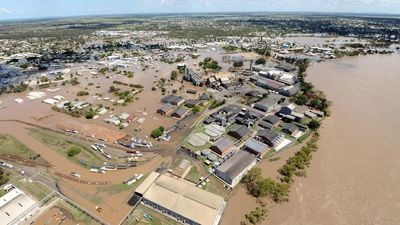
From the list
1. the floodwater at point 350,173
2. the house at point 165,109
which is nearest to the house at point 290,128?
the floodwater at point 350,173

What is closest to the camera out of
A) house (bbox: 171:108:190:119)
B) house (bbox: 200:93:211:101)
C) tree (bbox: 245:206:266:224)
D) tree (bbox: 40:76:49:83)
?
tree (bbox: 245:206:266:224)

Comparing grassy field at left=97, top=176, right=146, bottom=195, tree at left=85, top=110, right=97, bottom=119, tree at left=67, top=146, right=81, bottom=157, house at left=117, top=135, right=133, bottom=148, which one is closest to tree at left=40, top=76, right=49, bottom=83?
tree at left=85, top=110, right=97, bottom=119

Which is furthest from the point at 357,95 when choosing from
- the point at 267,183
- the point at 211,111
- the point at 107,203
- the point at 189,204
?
the point at 107,203

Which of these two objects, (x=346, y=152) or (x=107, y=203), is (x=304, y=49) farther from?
(x=107, y=203)

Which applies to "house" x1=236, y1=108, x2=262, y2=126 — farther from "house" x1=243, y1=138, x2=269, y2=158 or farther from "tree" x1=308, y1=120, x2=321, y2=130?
"tree" x1=308, y1=120, x2=321, y2=130

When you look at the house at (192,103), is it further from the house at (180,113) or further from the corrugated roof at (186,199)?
the corrugated roof at (186,199)

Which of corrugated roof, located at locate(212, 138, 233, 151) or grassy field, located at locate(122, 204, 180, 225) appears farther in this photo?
corrugated roof, located at locate(212, 138, 233, 151)
